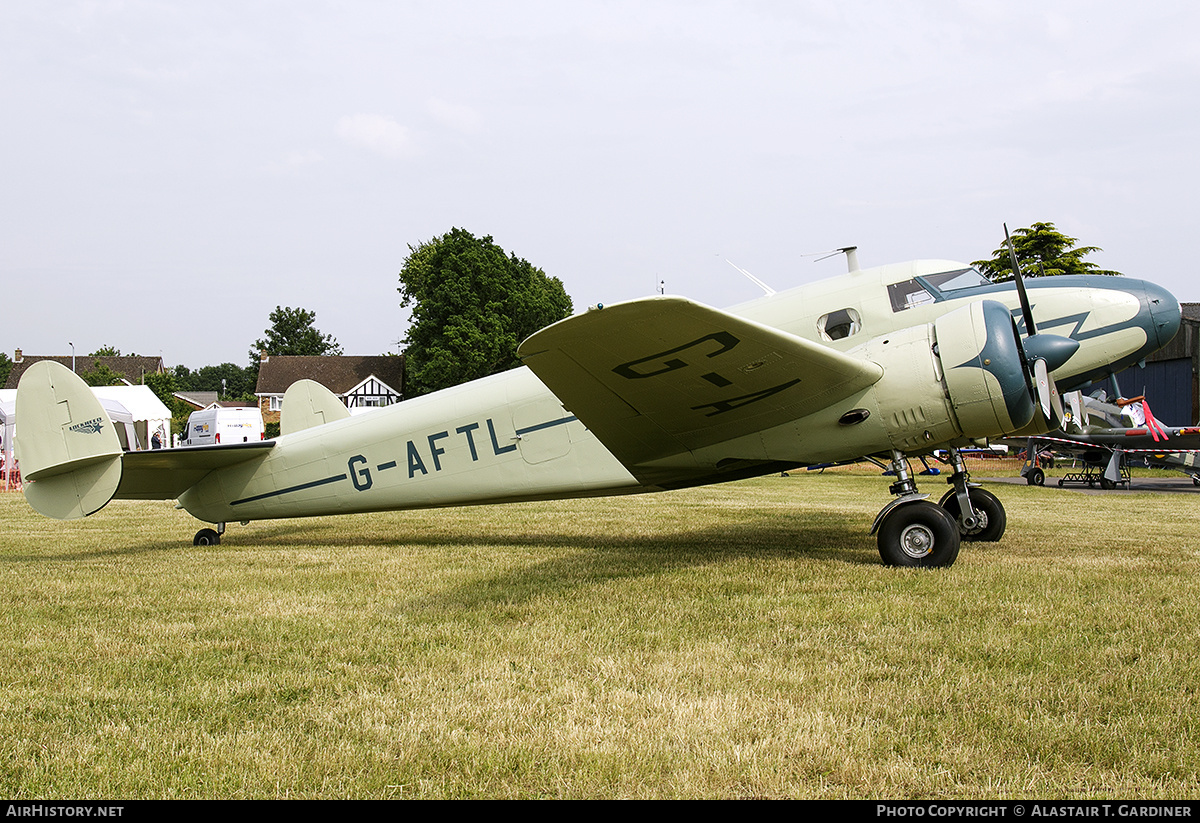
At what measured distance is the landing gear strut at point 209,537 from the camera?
8758mm

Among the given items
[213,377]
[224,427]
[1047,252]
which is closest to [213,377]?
[213,377]

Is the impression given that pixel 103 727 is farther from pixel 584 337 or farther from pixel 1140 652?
pixel 1140 652

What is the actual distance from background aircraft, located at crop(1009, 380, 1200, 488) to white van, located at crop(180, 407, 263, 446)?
27877 mm

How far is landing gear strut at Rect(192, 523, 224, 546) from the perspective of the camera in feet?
28.7

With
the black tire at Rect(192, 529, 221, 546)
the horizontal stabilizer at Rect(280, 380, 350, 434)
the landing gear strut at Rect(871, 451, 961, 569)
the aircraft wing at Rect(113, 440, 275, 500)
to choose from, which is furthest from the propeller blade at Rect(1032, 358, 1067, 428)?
the black tire at Rect(192, 529, 221, 546)

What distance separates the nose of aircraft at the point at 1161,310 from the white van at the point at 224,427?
30.1 metres

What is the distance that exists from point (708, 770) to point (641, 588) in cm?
310

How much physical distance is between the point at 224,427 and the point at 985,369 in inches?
1191

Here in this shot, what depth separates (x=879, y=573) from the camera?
6.01m

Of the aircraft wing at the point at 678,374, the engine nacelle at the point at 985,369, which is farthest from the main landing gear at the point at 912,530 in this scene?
the aircraft wing at the point at 678,374

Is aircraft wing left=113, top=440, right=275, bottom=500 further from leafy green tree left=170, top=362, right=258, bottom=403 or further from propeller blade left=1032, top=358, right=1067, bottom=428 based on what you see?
leafy green tree left=170, top=362, right=258, bottom=403

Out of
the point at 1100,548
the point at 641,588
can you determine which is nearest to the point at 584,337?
the point at 641,588

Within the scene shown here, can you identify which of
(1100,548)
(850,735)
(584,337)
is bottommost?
(1100,548)

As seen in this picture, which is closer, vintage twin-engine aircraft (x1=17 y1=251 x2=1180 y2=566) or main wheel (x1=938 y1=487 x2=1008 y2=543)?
vintage twin-engine aircraft (x1=17 y1=251 x2=1180 y2=566)
